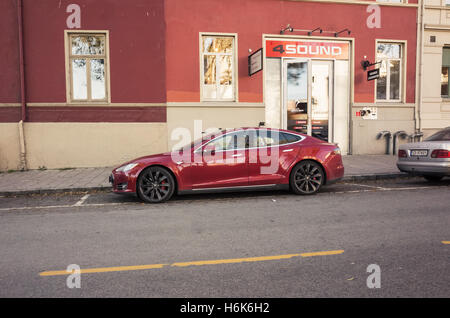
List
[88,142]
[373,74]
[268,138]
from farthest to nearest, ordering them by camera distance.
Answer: [373,74] < [88,142] < [268,138]

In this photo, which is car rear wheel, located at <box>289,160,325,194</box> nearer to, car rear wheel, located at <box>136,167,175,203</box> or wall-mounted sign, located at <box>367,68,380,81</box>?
car rear wheel, located at <box>136,167,175,203</box>

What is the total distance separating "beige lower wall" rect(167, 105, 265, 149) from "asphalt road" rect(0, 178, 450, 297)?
589 cm

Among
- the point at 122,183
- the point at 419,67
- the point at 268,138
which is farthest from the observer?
the point at 419,67

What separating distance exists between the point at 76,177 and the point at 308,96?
896 cm

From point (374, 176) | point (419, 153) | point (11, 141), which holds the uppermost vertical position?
point (11, 141)

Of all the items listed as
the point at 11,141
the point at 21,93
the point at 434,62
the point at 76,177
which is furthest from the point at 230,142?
the point at 434,62

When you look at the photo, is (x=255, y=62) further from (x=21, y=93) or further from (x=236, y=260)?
(x=236, y=260)

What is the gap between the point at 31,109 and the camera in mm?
12312

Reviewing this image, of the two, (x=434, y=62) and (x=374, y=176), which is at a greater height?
(x=434, y=62)

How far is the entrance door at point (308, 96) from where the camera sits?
1421cm

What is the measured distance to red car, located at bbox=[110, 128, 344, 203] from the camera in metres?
7.26

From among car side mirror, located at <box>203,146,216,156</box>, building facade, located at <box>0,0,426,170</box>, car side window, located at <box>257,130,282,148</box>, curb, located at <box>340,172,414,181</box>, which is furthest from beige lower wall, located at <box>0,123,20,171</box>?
curb, located at <box>340,172,414,181</box>

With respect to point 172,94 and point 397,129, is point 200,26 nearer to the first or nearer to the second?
point 172,94

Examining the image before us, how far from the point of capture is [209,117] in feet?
43.9
